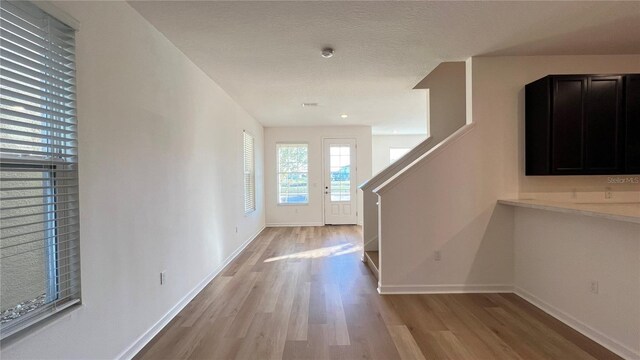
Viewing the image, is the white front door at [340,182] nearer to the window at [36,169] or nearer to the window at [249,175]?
the window at [249,175]

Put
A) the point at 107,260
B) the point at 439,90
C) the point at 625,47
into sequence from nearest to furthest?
the point at 107,260 < the point at 625,47 < the point at 439,90

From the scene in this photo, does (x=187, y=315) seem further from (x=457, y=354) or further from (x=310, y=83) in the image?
(x=310, y=83)

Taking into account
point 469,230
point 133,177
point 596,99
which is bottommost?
point 469,230

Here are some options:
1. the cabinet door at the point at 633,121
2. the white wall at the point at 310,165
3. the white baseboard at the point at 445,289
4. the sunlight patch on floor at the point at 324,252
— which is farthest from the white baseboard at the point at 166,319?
the cabinet door at the point at 633,121

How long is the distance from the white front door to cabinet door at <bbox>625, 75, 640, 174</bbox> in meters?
5.08

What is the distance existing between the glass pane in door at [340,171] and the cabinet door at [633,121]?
5150 millimetres

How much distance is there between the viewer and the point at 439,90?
4.28 metres

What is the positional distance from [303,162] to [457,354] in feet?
18.8

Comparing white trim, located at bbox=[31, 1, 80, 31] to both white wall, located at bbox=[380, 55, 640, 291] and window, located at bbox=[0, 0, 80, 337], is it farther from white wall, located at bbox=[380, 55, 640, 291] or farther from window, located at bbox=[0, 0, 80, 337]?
white wall, located at bbox=[380, 55, 640, 291]

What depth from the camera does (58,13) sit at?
149cm

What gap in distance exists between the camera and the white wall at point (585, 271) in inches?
78.5

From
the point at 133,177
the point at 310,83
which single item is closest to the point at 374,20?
the point at 310,83

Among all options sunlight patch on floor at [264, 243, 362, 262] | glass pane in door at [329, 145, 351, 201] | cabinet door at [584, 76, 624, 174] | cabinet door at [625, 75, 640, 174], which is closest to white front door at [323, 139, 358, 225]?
glass pane in door at [329, 145, 351, 201]

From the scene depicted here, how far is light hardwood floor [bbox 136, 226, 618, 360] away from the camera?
2092 mm
